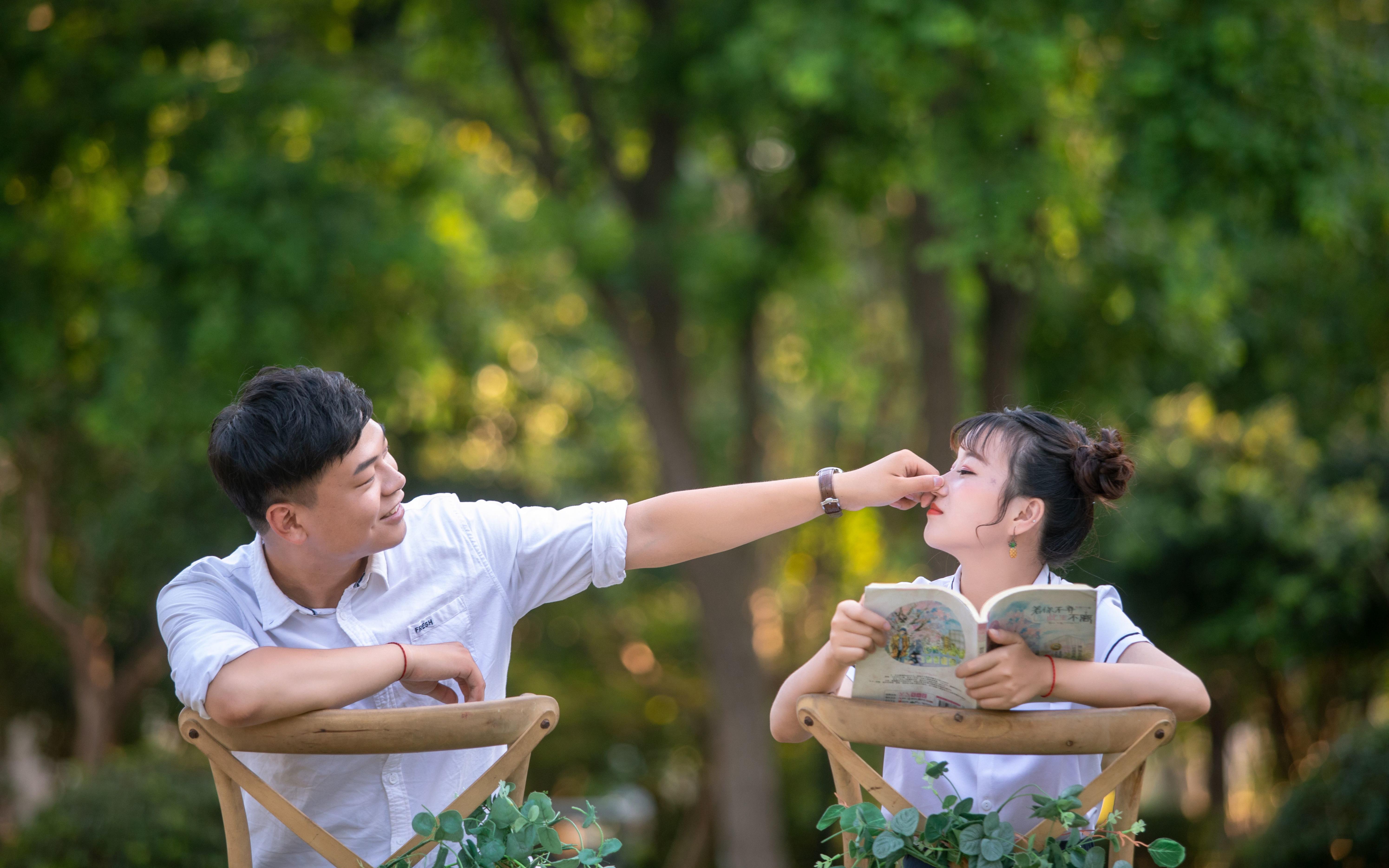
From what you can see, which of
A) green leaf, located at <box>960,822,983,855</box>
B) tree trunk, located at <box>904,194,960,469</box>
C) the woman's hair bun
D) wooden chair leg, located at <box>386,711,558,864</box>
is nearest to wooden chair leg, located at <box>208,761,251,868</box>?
wooden chair leg, located at <box>386,711,558,864</box>

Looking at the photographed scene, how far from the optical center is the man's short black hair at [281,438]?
188 cm

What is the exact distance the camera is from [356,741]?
1706mm

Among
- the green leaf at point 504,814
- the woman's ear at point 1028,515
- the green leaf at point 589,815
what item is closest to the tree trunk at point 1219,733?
the woman's ear at point 1028,515

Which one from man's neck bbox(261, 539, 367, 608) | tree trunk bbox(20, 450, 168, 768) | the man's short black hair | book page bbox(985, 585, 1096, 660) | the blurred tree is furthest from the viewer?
tree trunk bbox(20, 450, 168, 768)

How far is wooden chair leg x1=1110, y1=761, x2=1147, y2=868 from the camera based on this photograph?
175 centimetres

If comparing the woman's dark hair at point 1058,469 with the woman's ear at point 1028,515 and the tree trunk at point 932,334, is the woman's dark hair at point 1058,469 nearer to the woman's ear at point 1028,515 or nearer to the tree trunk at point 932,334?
the woman's ear at point 1028,515

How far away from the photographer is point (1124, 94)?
215 inches

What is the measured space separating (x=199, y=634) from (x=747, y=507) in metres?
0.91

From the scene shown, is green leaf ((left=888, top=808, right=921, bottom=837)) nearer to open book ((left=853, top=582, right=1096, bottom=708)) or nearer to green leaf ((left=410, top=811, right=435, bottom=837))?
open book ((left=853, top=582, right=1096, bottom=708))

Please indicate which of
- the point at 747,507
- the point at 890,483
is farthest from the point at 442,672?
the point at 890,483

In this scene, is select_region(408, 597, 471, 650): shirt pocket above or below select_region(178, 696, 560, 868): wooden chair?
above

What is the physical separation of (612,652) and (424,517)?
940cm

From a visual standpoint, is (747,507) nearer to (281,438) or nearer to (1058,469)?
(1058,469)

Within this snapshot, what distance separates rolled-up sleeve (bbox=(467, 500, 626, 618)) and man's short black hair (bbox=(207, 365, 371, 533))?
32 centimetres
